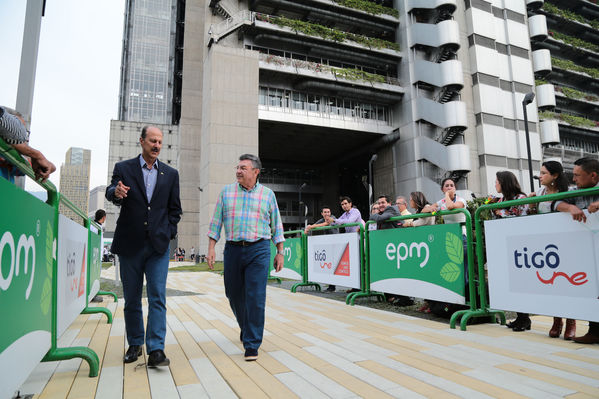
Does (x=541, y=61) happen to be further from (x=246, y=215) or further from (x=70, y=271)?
(x=70, y=271)

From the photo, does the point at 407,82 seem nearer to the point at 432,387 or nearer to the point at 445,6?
the point at 445,6

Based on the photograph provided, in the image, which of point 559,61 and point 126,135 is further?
point 126,135

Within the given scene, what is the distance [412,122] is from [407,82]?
13.5 ft

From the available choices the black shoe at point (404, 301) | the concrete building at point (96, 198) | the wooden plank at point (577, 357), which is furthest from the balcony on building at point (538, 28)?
the concrete building at point (96, 198)

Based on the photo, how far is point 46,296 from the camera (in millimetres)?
2629

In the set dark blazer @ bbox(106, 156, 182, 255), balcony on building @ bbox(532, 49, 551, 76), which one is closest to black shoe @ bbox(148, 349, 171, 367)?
dark blazer @ bbox(106, 156, 182, 255)

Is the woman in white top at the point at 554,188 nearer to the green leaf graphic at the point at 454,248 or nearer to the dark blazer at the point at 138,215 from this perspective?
the green leaf graphic at the point at 454,248

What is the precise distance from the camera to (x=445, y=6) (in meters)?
32.8

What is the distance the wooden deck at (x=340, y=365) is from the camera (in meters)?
2.48

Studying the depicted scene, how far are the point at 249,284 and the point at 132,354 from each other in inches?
47.0

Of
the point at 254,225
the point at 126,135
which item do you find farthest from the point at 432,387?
the point at 126,135

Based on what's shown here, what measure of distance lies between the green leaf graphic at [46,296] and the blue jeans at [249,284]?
1.41 meters

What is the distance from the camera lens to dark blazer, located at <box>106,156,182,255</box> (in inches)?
124

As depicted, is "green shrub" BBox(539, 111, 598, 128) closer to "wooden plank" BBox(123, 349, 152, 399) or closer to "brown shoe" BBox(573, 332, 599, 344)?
"brown shoe" BBox(573, 332, 599, 344)
